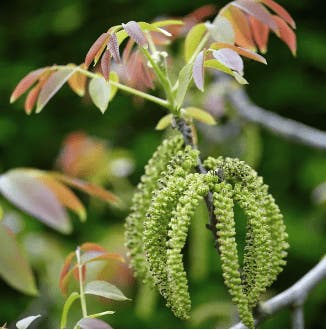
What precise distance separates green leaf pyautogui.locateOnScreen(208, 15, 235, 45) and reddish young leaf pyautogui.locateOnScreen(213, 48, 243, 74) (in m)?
0.10

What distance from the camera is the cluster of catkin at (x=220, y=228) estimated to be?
615mm

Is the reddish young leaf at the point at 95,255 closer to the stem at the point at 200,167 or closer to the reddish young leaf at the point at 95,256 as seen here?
the reddish young leaf at the point at 95,256

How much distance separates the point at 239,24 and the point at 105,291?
395 millimetres

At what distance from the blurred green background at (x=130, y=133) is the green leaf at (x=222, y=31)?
1179mm

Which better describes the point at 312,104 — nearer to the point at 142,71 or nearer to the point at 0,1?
the point at 0,1

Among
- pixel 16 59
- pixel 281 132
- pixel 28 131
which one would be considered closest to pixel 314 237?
pixel 281 132

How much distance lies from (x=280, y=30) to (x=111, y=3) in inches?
71.8

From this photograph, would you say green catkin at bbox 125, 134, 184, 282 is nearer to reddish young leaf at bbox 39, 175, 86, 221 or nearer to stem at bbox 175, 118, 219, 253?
stem at bbox 175, 118, 219, 253

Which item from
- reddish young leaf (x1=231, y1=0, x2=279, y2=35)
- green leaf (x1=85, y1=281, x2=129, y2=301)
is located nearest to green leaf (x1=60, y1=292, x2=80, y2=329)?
green leaf (x1=85, y1=281, x2=129, y2=301)

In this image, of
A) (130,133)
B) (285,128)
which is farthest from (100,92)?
(130,133)

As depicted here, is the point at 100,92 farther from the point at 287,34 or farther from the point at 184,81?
the point at 287,34

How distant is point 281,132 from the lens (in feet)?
4.71

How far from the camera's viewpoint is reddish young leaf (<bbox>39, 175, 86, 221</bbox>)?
105cm

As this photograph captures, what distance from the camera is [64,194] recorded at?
1.09 meters
